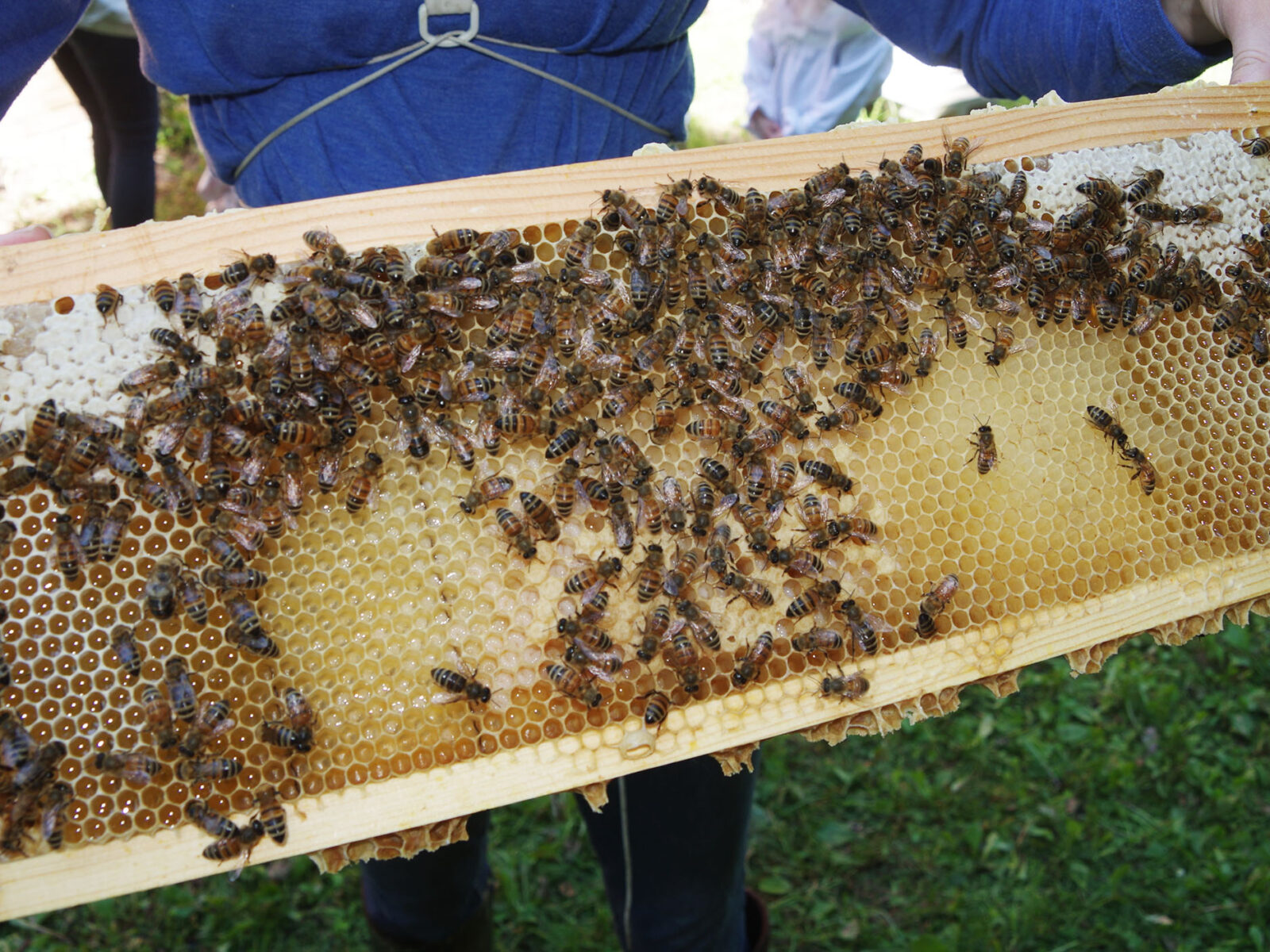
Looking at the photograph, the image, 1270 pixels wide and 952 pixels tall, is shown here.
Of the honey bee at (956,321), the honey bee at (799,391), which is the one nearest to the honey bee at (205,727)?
the honey bee at (799,391)

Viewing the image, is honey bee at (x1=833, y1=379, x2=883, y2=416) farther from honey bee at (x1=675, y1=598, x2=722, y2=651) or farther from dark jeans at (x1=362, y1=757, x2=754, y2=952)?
dark jeans at (x1=362, y1=757, x2=754, y2=952)

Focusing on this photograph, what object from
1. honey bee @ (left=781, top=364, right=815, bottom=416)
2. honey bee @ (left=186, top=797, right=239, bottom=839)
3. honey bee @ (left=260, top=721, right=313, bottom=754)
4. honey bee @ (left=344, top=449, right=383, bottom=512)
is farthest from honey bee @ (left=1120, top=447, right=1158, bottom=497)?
honey bee @ (left=186, top=797, right=239, bottom=839)

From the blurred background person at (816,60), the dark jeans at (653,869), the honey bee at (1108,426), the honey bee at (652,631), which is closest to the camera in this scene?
the honey bee at (652,631)

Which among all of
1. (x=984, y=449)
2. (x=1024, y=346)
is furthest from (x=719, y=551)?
(x=1024, y=346)

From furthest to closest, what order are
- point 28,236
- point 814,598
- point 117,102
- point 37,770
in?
point 117,102 < point 814,598 < point 28,236 < point 37,770

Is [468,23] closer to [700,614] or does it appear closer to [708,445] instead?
[708,445]

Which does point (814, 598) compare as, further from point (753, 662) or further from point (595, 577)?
point (595, 577)

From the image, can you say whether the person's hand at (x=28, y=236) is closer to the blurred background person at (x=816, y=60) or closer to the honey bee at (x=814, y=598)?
the honey bee at (x=814, y=598)
